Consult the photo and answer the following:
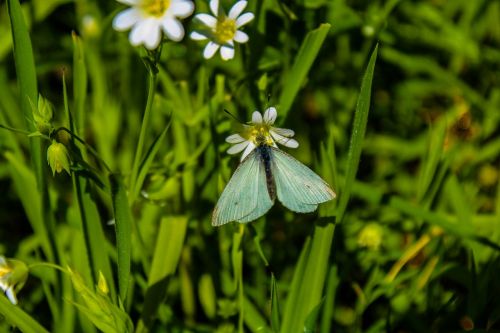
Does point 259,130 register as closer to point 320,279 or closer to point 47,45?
point 320,279

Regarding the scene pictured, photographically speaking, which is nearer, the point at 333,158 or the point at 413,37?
the point at 333,158

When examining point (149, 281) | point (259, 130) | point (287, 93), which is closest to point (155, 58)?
point (259, 130)

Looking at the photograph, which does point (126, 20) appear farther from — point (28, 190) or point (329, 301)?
point (329, 301)

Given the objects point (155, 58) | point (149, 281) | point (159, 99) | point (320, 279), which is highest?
point (155, 58)

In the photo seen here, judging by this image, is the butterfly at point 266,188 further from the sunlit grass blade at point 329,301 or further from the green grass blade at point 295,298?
the sunlit grass blade at point 329,301

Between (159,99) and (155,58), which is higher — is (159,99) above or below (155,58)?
below
